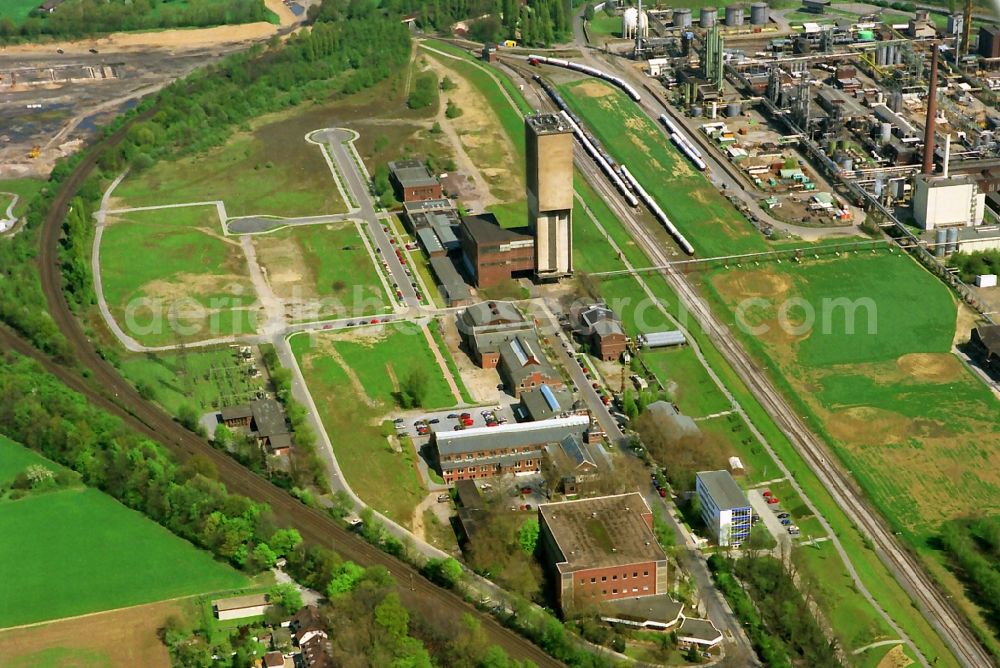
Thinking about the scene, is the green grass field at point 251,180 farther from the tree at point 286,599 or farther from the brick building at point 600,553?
the tree at point 286,599

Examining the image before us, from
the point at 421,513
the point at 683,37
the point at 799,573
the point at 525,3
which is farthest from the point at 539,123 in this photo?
the point at 525,3

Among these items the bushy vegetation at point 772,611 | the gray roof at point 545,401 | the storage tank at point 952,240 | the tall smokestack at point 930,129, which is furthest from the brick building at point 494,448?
the tall smokestack at point 930,129

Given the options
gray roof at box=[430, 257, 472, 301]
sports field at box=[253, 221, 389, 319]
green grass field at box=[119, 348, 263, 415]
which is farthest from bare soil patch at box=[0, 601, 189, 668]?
gray roof at box=[430, 257, 472, 301]

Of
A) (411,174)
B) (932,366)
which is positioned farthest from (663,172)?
(932,366)

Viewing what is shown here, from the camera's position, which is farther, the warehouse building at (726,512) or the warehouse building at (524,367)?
the warehouse building at (524,367)

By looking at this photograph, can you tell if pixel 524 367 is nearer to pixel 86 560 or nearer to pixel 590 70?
pixel 86 560

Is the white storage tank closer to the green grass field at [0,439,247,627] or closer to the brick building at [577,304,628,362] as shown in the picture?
the brick building at [577,304,628,362]
